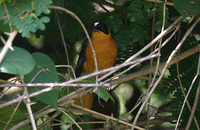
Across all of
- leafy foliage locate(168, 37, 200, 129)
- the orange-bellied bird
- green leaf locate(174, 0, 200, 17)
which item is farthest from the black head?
green leaf locate(174, 0, 200, 17)

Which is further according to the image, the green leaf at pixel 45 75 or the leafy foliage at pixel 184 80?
the leafy foliage at pixel 184 80

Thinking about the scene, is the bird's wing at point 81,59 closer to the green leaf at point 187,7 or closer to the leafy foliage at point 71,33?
the leafy foliage at point 71,33

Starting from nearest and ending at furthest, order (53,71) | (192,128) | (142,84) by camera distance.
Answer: (53,71) < (192,128) < (142,84)

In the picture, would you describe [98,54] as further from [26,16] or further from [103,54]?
[26,16]

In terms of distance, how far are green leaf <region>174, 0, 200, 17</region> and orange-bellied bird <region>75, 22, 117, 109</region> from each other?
159 centimetres

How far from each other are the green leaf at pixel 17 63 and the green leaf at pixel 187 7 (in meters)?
1.00

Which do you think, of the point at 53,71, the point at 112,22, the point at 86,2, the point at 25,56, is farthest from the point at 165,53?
the point at 25,56

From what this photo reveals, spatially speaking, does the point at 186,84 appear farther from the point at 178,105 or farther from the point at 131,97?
the point at 131,97

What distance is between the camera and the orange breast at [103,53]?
3621 mm

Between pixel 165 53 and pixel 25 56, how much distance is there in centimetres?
185

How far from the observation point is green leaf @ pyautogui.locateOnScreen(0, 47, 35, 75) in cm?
150

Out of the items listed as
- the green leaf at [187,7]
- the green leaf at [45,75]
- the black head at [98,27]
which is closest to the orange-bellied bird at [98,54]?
the black head at [98,27]

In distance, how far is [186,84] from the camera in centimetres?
278

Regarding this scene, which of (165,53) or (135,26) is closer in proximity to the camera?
(135,26)
